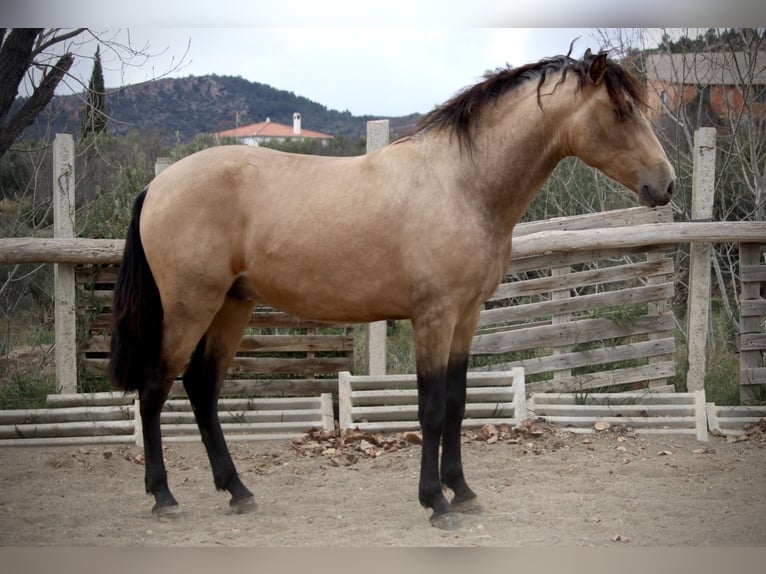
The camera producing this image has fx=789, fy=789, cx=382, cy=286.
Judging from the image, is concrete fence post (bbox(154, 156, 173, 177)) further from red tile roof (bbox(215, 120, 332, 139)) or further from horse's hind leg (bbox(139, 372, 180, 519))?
horse's hind leg (bbox(139, 372, 180, 519))

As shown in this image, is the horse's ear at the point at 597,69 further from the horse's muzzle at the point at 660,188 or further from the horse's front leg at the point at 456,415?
the horse's front leg at the point at 456,415

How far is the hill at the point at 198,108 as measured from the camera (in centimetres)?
530

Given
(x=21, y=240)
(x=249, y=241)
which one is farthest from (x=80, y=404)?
(x=249, y=241)

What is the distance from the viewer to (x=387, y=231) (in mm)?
3775

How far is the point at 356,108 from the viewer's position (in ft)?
17.6

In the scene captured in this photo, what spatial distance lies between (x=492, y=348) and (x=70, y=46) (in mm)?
3370

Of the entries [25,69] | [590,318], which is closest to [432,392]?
[590,318]

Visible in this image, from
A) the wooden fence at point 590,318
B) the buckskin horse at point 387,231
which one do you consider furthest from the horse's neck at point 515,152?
the wooden fence at point 590,318

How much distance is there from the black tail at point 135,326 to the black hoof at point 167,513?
1.97 ft

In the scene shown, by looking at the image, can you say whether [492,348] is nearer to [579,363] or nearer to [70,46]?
[579,363]

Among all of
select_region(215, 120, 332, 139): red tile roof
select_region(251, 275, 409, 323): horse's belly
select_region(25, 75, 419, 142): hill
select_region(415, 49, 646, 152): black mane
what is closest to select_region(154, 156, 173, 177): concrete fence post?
select_region(25, 75, 419, 142): hill

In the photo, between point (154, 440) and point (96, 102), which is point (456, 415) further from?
point (96, 102)

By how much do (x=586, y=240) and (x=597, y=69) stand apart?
2.12m

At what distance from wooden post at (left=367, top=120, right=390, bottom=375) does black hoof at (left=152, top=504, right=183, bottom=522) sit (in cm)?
200
